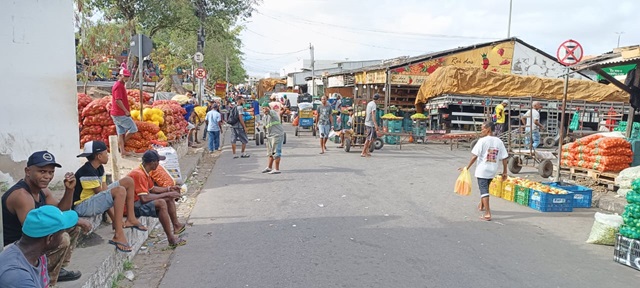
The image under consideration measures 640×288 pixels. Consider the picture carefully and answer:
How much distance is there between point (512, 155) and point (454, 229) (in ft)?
19.8

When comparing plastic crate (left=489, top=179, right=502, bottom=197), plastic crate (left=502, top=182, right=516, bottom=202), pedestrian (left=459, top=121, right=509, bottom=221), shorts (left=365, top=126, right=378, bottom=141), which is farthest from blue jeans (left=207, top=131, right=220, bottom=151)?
pedestrian (left=459, top=121, right=509, bottom=221)

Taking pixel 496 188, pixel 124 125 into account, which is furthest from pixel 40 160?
pixel 496 188

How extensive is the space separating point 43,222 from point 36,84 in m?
5.11

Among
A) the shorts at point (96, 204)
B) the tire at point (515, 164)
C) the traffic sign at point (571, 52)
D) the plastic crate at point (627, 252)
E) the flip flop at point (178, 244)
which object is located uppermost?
the traffic sign at point (571, 52)

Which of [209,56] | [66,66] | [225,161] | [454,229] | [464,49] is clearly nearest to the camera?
[454,229]

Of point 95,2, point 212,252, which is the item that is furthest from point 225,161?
point 95,2

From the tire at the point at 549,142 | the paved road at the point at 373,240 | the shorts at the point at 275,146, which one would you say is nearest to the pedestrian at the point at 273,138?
the shorts at the point at 275,146

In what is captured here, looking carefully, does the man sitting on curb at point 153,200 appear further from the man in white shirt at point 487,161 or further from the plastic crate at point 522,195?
the plastic crate at point 522,195

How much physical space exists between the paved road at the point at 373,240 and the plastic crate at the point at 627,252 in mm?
133

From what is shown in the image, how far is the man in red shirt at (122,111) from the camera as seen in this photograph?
29.8 feet

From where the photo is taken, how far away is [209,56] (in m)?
48.2

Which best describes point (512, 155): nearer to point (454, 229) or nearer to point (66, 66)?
point (454, 229)

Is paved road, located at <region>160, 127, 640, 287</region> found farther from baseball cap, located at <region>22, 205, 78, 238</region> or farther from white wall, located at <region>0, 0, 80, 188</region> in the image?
white wall, located at <region>0, 0, 80, 188</region>

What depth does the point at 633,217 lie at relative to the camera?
531 cm
